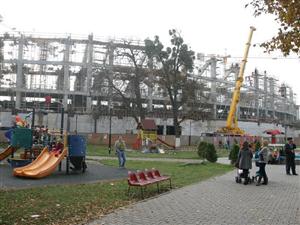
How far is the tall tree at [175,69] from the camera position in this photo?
192 ft

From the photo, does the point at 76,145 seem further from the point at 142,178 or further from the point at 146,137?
the point at 146,137

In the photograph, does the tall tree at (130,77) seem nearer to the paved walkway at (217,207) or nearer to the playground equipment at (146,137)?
the playground equipment at (146,137)

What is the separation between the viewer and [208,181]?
18.0 meters

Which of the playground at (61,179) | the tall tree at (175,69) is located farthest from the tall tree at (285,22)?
the tall tree at (175,69)

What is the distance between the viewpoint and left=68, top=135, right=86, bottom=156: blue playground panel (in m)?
21.3

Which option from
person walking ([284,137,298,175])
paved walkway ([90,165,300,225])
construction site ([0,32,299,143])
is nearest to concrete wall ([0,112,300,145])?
construction site ([0,32,299,143])

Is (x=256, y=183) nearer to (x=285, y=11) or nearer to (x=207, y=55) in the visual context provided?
(x=285, y=11)

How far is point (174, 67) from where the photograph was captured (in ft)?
196

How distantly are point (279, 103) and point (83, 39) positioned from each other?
59351 mm

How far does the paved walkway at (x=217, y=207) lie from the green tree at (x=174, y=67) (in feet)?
140

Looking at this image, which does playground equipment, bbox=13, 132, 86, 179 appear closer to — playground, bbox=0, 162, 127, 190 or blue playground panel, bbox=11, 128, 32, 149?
playground, bbox=0, 162, 127, 190

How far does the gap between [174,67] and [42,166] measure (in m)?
42.0

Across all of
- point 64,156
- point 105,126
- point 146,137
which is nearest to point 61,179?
point 64,156

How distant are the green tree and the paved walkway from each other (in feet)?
140
